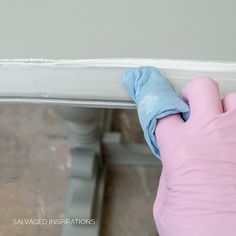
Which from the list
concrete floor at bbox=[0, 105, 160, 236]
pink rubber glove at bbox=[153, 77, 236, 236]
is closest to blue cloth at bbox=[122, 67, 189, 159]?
pink rubber glove at bbox=[153, 77, 236, 236]

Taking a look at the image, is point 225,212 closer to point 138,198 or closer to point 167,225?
point 167,225

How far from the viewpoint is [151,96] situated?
58 centimetres

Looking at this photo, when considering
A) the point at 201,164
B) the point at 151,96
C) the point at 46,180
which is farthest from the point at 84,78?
the point at 46,180

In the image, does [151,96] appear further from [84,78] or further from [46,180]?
[46,180]

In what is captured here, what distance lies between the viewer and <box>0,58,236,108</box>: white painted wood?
60cm

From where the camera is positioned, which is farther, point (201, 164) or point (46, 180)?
point (46, 180)

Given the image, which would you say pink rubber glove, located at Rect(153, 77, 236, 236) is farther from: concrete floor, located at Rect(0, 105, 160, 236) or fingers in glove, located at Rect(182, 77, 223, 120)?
concrete floor, located at Rect(0, 105, 160, 236)

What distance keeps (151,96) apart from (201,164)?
0.39 ft

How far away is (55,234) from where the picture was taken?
1.24m

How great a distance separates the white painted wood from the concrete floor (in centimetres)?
74

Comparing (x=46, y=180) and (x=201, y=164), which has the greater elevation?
(x=201, y=164)

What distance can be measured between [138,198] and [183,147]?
790mm

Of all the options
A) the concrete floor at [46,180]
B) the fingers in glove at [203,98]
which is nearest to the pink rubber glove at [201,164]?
the fingers in glove at [203,98]

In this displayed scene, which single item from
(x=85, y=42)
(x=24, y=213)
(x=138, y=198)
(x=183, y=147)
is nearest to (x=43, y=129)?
(x=24, y=213)
